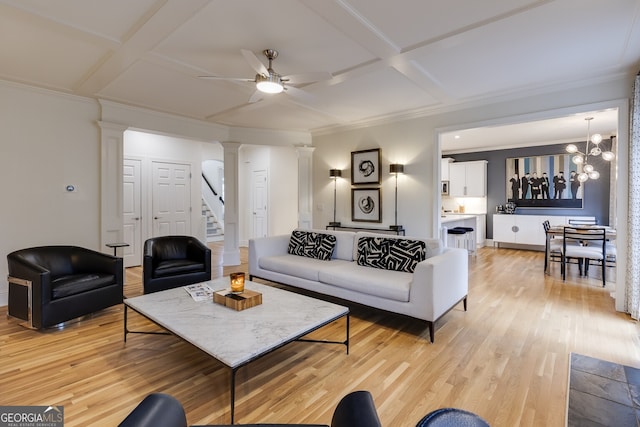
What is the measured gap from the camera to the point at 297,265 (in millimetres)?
3859

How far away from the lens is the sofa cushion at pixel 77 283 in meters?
2.98

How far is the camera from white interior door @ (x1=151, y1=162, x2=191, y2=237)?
6164mm

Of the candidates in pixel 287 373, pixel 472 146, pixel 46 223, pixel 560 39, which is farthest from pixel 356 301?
pixel 472 146

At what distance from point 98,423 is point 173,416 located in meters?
1.09

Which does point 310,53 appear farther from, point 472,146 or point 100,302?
point 472,146

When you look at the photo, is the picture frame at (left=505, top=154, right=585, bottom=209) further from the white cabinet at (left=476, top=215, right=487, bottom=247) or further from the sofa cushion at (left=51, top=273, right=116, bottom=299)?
the sofa cushion at (left=51, top=273, right=116, bottom=299)

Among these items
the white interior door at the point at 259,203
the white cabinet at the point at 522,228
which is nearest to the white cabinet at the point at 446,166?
the white cabinet at the point at 522,228

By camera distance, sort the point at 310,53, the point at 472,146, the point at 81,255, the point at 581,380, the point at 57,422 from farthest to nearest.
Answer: the point at 472,146, the point at 81,255, the point at 310,53, the point at 581,380, the point at 57,422

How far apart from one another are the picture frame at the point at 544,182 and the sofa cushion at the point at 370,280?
19.9ft

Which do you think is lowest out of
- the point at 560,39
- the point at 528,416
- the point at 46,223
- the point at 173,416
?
the point at 528,416

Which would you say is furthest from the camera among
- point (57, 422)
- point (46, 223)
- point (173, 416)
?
point (46, 223)

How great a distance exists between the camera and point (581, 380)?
221cm

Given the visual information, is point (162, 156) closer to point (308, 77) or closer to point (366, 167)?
point (366, 167)

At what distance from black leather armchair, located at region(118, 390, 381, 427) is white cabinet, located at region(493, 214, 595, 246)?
7.79 m
